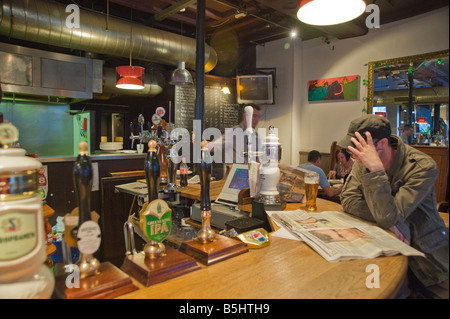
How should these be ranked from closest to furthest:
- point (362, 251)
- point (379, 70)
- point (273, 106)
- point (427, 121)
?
point (362, 251) < point (427, 121) < point (379, 70) < point (273, 106)

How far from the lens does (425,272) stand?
1.13 m

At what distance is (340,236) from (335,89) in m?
4.64

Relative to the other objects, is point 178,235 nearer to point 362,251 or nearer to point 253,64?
point 362,251

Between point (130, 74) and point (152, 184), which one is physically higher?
point (130, 74)

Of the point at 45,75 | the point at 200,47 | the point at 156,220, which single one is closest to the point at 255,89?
the point at 200,47

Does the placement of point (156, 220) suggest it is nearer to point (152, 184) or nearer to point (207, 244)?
point (152, 184)


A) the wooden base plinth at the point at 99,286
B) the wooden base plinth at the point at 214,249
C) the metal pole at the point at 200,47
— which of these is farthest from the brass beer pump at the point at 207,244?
the metal pole at the point at 200,47

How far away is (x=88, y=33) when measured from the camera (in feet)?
12.6

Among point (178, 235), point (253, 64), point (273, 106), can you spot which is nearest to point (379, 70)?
point (273, 106)

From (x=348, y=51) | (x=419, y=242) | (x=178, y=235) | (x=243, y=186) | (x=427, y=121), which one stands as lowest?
(x=178, y=235)

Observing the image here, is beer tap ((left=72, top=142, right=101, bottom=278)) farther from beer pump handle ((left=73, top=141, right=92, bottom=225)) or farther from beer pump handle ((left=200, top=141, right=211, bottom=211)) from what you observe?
beer pump handle ((left=200, top=141, right=211, bottom=211))

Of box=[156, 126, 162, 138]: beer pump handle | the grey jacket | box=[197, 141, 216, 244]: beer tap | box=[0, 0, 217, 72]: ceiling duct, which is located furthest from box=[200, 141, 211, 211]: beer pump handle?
box=[0, 0, 217, 72]: ceiling duct

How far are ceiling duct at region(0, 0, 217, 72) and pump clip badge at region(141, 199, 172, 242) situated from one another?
353 centimetres
